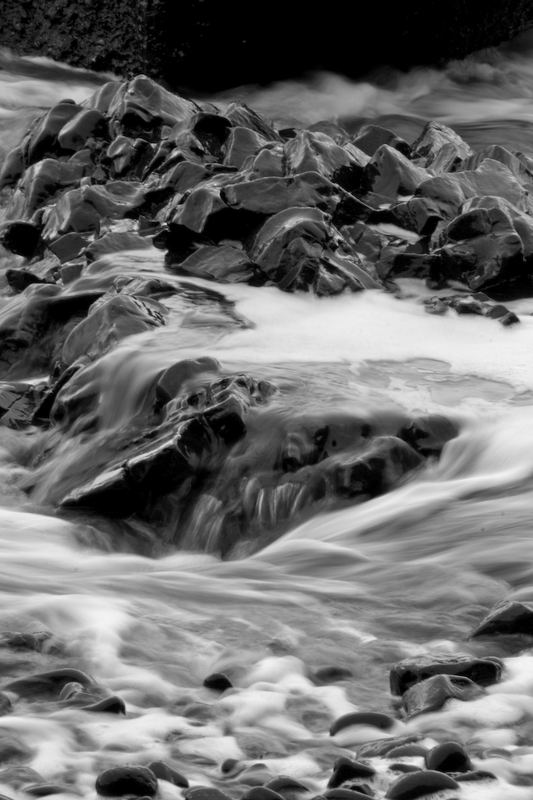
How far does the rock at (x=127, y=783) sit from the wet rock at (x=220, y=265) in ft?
13.5

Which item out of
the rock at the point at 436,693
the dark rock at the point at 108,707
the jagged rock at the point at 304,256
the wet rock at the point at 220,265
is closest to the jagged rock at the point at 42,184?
the wet rock at the point at 220,265

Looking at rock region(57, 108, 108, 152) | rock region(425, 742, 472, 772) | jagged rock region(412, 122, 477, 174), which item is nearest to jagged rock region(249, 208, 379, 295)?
jagged rock region(412, 122, 477, 174)

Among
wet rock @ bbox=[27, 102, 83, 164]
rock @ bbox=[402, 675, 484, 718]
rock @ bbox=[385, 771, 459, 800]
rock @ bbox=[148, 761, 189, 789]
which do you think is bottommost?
rock @ bbox=[402, 675, 484, 718]

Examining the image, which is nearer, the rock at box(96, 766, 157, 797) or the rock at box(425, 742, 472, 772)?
the rock at box(96, 766, 157, 797)

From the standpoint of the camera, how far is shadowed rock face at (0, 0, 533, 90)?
33.2 ft

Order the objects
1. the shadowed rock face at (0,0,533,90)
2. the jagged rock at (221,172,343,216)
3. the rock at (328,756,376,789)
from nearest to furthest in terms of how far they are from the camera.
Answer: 1. the rock at (328,756,376,789)
2. the jagged rock at (221,172,343,216)
3. the shadowed rock face at (0,0,533,90)

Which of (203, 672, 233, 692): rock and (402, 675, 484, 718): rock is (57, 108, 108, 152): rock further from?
(402, 675, 484, 718): rock

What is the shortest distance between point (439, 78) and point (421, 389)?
752 cm

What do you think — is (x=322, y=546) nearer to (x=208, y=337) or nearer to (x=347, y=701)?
(x=347, y=701)

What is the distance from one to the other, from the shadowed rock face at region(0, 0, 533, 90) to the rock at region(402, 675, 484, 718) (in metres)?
8.07

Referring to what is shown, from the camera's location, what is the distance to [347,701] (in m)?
2.92

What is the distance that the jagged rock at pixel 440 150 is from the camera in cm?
807

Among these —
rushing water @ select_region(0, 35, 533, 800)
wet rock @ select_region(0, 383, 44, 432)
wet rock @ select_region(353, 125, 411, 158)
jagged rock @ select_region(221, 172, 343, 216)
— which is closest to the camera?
rushing water @ select_region(0, 35, 533, 800)

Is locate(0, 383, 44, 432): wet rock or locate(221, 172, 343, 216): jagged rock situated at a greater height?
locate(221, 172, 343, 216): jagged rock
